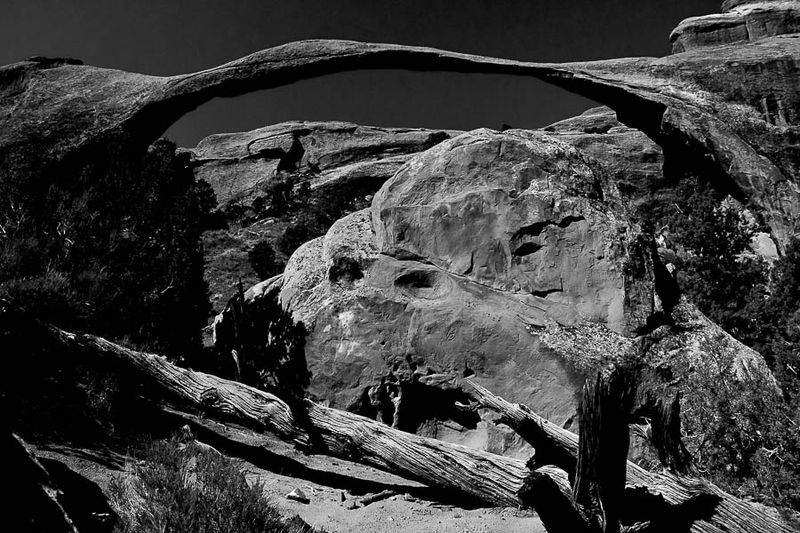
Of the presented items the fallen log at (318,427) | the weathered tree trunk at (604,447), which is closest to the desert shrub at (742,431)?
the weathered tree trunk at (604,447)

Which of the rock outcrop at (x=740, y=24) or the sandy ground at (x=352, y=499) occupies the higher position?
the rock outcrop at (x=740, y=24)

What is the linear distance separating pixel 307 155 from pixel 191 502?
33104 mm

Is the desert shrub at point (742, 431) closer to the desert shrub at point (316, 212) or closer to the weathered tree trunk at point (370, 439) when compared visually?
the weathered tree trunk at point (370, 439)

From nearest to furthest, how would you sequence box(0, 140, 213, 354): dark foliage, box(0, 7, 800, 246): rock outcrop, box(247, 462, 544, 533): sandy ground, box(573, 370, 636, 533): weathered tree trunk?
box(573, 370, 636, 533): weathered tree trunk → box(247, 462, 544, 533): sandy ground → box(0, 140, 213, 354): dark foliage → box(0, 7, 800, 246): rock outcrop

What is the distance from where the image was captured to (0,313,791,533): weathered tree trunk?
579 centimetres

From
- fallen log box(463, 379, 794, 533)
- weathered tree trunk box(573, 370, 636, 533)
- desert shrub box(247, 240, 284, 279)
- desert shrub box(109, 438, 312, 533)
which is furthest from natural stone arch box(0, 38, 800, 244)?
fallen log box(463, 379, 794, 533)

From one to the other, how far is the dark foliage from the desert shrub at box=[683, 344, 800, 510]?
856cm

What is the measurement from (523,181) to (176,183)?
8510mm

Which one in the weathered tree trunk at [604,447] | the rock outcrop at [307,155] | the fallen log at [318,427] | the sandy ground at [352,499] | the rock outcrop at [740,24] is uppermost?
the rock outcrop at [740,24]

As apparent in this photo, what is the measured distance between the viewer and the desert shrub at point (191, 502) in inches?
210

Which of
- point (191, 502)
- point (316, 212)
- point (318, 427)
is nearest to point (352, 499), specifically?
point (318, 427)

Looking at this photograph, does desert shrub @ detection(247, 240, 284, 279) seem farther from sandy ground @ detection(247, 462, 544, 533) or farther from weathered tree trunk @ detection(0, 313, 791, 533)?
sandy ground @ detection(247, 462, 544, 533)

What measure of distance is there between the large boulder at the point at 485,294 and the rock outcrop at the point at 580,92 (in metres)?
7.42

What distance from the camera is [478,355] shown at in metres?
9.46
